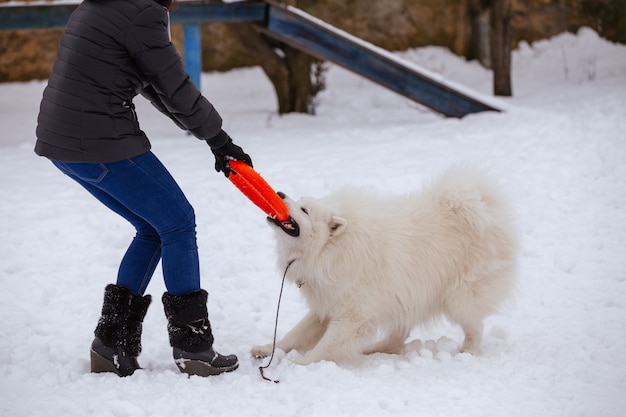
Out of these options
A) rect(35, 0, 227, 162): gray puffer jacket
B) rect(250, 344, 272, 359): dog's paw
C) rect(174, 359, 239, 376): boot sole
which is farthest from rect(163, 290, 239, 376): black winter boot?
rect(35, 0, 227, 162): gray puffer jacket

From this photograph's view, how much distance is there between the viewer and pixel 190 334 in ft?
10.6

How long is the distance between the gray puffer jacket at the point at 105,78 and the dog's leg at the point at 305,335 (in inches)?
52.5

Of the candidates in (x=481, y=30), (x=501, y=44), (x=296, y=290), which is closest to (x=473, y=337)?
(x=296, y=290)

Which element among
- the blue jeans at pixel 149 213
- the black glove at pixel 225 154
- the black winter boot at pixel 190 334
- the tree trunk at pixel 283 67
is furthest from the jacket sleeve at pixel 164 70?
the tree trunk at pixel 283 67

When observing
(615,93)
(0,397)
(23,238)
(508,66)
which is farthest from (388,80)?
(0,397)

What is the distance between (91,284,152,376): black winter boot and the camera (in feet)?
10.7

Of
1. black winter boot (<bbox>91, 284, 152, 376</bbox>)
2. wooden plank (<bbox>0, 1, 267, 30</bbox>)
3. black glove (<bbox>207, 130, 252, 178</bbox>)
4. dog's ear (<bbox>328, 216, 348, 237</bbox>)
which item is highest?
black glove (<bbox>207, 130, 252, 178</bbox>)

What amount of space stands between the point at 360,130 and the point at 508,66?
110 inches

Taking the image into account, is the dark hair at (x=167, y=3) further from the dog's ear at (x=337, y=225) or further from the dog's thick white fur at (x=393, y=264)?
the dog's ear at (x=337, y=225)

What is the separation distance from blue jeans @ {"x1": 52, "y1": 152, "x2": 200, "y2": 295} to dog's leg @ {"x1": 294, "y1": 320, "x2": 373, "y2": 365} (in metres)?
0.70

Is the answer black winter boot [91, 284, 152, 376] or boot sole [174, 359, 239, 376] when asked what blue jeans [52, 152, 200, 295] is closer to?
black winter boot [91, 284, 152, 376]

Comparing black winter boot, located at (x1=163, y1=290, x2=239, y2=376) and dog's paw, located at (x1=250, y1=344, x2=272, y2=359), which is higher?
black winter boot, located at (x1=163, y1=290, x2=239, y2=376)

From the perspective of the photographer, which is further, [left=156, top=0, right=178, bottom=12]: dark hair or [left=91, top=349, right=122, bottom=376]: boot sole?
[left=91, top=349, right=122, bottom=376]: boot sole

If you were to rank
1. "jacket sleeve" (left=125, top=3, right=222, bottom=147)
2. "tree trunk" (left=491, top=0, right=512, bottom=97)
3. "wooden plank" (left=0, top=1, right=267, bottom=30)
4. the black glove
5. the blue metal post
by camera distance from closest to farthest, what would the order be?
"jacket sleeve" (left=125, top=3, right=222, bottom=147) < the black glove < "wooden plank" (left=0, top=1, right=267, bottom=30) < the blue metal post < "tree trunk" (left=491, top=0, right=512, bottom=97)
